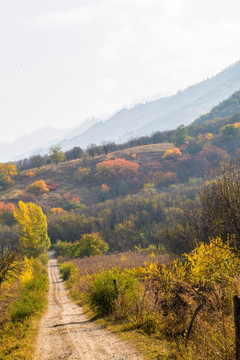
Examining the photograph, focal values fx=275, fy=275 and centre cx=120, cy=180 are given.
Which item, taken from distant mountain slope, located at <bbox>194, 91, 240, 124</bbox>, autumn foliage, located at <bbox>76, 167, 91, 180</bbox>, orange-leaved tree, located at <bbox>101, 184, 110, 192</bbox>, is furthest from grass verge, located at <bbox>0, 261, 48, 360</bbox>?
distant mountain slope, located at <bbox>194, 91, 240, 124</bbox>

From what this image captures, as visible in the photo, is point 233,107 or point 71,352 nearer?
point 71,352

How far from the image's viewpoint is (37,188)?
94.1 meters

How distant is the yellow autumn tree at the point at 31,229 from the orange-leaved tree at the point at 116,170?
4999 cm

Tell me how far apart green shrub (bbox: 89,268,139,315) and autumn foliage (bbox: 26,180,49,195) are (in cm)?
8433

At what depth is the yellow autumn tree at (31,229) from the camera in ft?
166

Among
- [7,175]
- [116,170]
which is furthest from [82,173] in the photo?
[7,175]

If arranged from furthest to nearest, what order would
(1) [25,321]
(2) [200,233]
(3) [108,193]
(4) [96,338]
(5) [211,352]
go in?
(3) [108,193], (2) [200,233], (1) [25,321], (4) [96,338], (5) [211,352]

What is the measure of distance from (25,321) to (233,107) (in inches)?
7521

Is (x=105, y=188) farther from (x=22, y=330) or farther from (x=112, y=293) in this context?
(x=22, y=330)

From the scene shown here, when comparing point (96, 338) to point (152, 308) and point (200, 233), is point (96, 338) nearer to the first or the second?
point (152, 308)

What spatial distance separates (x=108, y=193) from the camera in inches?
3760

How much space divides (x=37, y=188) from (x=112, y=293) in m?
85.9

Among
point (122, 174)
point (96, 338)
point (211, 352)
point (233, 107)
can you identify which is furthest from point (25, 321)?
point (233, 107)

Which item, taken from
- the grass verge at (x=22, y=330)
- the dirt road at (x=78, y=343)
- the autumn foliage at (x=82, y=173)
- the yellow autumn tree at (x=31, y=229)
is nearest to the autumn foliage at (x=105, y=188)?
the autumn foliage at (x=82, y=173)
